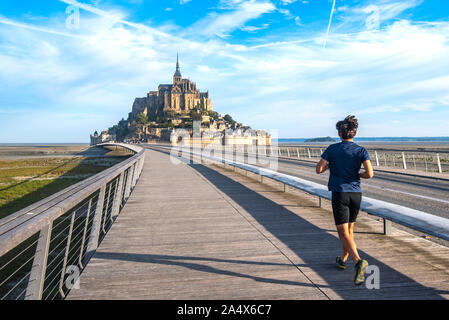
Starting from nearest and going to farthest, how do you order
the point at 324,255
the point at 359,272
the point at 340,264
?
the point at 359,272 < the point at 340,264 < the point at 324,255

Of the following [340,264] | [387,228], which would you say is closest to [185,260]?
[340,264]

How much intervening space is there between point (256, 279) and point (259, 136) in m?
154

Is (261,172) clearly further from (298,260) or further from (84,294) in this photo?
(84,294)

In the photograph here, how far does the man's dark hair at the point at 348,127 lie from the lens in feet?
12.2

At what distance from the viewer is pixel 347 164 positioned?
367 centimetres

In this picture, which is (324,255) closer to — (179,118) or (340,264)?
(340,264)

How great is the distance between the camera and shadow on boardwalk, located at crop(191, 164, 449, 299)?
3260 mm

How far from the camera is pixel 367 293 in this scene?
10.7 ft

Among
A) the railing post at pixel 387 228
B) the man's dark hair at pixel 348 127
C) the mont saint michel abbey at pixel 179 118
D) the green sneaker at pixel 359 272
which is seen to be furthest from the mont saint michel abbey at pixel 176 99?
the green sneaker at pixel 359 272

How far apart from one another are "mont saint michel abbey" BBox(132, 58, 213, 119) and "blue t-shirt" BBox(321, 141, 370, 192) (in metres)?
165

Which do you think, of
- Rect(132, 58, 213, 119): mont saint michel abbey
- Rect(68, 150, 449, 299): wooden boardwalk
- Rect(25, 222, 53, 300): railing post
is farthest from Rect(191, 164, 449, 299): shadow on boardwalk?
Rect(132, 58, 213, 119): mont saint michel abbey

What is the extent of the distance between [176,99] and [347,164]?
169 m

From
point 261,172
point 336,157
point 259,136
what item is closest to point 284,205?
point 261,172

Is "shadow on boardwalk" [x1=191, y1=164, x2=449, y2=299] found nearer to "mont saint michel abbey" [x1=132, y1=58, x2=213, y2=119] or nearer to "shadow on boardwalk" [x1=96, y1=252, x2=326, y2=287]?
"shadow on boardwalk" [x1=96, y1=252, x2=326, y2=287]
